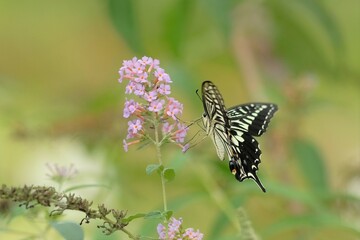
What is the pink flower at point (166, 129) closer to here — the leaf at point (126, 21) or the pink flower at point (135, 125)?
the pink flower at point (135, 125)

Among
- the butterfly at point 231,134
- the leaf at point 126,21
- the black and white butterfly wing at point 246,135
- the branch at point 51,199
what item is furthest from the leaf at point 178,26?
the branch at point 51,199

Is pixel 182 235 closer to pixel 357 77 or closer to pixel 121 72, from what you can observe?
pixel 121 72

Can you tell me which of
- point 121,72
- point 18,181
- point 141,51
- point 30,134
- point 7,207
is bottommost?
point 7,207

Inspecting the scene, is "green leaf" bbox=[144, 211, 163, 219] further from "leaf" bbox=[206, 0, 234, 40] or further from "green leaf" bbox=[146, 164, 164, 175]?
"leaf" bbox=[206, 0, 234, 40]

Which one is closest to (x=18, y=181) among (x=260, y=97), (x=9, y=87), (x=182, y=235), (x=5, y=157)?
(x=5, y=157)

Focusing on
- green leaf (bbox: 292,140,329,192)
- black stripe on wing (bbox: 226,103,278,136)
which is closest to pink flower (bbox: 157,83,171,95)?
black stripe on wing (bbox: 226,103,278,136)

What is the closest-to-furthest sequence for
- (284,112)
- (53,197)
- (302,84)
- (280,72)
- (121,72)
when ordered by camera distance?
(53,197), (121,72), (302,84), (284,112), (280,72)

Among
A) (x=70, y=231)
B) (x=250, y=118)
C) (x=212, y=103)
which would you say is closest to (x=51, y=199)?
(x=70, y=231)
